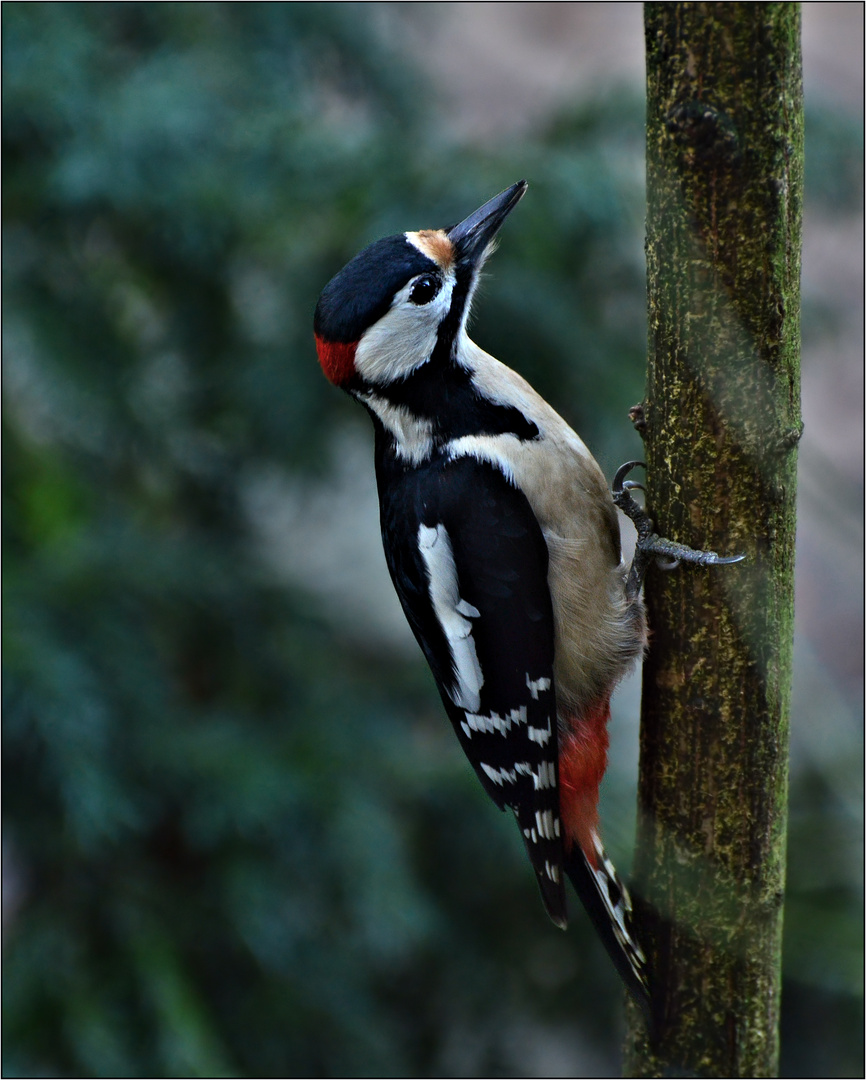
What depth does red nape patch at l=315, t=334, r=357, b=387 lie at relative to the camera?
59.9 inches

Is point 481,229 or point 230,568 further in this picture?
point 230,568

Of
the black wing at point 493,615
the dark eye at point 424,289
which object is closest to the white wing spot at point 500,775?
the black wing at point 493,615

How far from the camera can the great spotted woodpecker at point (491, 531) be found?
1.51 metres

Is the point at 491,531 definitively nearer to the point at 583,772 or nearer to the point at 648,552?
the point at 648,552

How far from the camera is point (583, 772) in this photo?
5.30 feet

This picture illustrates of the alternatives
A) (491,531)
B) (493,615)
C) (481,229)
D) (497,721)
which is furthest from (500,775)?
(481,229)

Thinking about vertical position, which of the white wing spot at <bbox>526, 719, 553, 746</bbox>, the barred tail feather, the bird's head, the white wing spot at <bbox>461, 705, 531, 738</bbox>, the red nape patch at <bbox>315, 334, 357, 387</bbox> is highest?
the bird's head

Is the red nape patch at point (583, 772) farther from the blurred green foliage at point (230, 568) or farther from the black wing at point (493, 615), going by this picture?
the blurred green foliage at point (230, 568)

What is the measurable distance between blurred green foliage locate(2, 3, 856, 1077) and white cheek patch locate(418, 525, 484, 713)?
57 cm

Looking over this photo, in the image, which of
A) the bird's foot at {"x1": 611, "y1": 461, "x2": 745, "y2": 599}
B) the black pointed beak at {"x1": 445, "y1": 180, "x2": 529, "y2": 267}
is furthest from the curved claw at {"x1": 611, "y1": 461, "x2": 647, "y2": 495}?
the black pointed beak at {"x1": 445, "y1": 180, "x2": 529, "y2": 267}

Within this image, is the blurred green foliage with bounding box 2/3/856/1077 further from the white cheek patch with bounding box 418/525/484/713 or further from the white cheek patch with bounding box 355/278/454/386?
the white cheek patch with bounding box 418/525/484/713

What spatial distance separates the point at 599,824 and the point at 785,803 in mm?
356

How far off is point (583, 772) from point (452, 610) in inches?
12.4

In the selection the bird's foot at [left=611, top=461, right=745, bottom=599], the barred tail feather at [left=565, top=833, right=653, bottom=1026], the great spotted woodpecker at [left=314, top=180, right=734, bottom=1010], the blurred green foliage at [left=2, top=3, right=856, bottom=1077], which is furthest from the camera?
the blurred green foliage at [left=2, top=3, right=856, bottom=1077]
